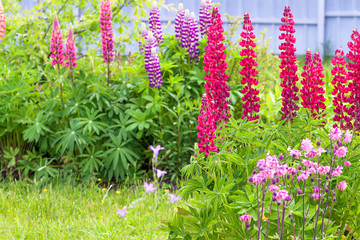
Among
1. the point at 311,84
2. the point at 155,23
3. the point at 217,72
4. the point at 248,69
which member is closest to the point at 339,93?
the point at 311,84

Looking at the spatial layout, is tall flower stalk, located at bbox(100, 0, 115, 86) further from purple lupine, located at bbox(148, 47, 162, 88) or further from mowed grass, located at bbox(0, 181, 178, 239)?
mowed grass, located at bbox(0, 181, 178, 239)

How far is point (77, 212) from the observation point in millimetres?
3189

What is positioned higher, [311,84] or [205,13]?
[205,13]

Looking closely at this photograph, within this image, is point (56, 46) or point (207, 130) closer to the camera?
point (207, 130)

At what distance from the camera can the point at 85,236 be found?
8.82 feet

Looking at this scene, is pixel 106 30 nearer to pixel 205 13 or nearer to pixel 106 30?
pixel 106 30

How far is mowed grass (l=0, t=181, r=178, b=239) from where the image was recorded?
9.01 feet

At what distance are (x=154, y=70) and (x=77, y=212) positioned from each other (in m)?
1.26

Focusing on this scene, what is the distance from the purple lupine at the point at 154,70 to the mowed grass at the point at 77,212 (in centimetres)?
83

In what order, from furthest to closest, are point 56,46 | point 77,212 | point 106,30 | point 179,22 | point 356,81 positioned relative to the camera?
point 179,22 < point 106,30 < point 56,46 < point 77,212 < point 356,81

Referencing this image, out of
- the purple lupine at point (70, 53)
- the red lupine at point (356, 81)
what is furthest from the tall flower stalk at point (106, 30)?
the red lupine at point (356, 81)

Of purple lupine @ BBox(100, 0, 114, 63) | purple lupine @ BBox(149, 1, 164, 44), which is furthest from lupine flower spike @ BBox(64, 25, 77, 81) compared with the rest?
purple lupine @ BBox(149, 1, 164, 44)

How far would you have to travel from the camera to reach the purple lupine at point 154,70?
3.69 metres

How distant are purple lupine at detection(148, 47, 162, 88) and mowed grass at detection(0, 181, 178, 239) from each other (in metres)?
0.83
